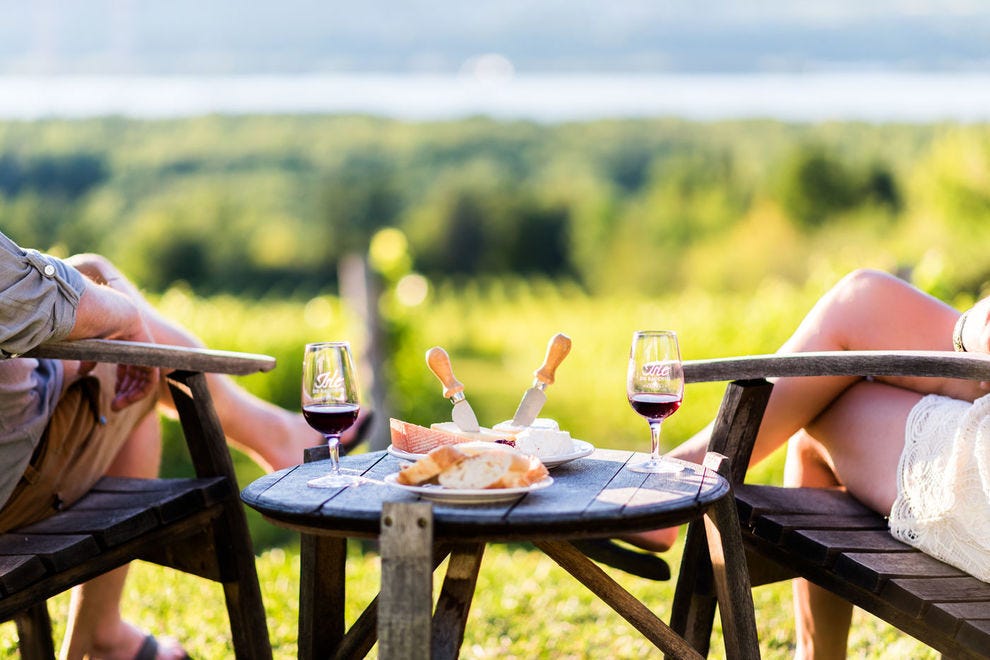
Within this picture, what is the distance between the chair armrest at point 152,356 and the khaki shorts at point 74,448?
0.19 m

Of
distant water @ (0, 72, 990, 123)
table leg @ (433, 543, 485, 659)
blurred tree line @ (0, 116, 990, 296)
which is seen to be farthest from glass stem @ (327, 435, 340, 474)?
distant water @ (0, 72, 990, 123)

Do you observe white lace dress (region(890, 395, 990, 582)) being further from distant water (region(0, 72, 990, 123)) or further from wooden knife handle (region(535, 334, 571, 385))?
distant water (region(0, 72, 990, 123))

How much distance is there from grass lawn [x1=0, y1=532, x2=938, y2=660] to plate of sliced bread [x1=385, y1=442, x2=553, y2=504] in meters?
1.48

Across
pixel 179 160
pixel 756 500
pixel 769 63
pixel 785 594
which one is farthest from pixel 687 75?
pixel 756 500

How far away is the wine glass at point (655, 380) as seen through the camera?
1.73 m

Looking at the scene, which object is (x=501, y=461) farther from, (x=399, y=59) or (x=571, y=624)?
(x=399, y=59)

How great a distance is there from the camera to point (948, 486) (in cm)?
186

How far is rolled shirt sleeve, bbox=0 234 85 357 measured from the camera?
6.40ft

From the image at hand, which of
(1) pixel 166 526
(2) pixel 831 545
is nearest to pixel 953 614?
(2) pixel 831 545

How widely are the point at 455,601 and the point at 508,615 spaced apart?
1747 mm

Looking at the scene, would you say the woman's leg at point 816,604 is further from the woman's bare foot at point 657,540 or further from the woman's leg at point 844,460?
the woman's bare foot at point 657,540

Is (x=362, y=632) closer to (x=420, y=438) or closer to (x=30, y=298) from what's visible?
(x=420, y=438)

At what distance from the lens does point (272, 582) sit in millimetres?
3602

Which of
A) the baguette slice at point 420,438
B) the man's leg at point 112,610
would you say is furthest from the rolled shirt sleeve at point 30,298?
the baguette slice at point 420,438
